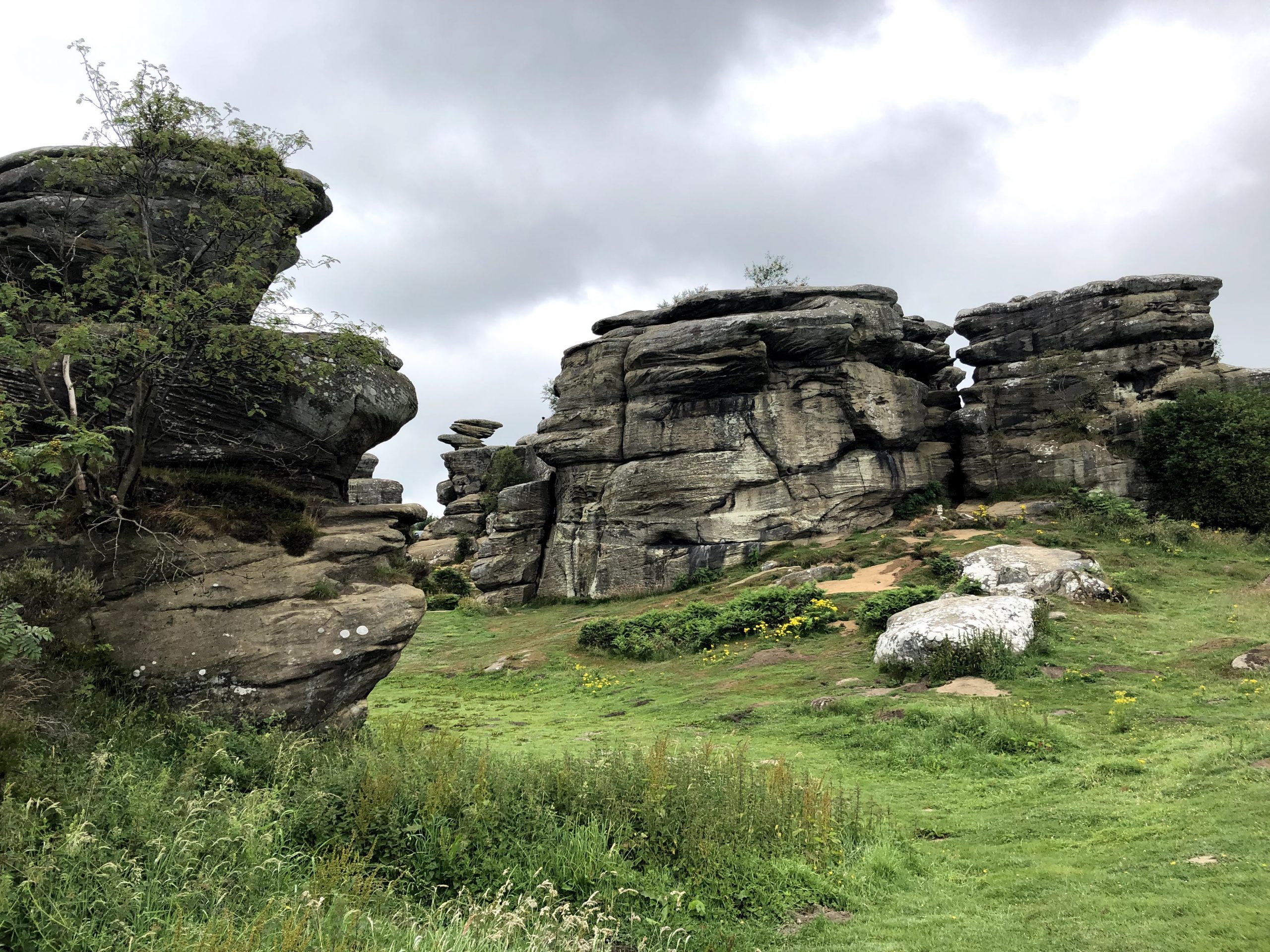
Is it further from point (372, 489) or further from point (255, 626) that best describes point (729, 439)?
point (372, 489)

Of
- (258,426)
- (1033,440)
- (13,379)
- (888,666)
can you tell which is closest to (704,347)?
(1033,440)

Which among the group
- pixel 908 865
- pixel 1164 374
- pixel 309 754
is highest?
pixel 1164 374

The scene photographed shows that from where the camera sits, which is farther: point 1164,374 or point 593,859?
point 1164,374

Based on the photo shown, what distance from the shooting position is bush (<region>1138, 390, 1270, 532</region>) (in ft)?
101

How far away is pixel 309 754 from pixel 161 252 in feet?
25.7

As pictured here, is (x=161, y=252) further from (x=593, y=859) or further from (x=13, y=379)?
(x=593, y=859)

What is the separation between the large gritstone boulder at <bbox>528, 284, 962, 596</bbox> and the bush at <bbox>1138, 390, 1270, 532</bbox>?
29.4 feet

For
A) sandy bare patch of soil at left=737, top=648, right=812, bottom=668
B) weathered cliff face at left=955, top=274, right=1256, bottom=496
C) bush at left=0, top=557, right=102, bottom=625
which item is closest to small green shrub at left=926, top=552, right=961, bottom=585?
sandy bare patch of soil at left=737, top=648, right=812, bottom=668

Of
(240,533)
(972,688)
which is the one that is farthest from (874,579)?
(240,533)

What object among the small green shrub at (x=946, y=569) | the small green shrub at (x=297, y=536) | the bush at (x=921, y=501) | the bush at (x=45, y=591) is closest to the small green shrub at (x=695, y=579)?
the small green shrub at (x=946, y=569)

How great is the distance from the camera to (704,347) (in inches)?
1382

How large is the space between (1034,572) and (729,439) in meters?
15.5

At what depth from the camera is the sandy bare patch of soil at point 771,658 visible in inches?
757

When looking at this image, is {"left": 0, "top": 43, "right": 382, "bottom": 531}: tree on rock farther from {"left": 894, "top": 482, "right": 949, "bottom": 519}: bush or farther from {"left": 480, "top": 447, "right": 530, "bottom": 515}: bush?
{"left": 480, "top": 447, "right": 530, "bottom": 515}: bush
